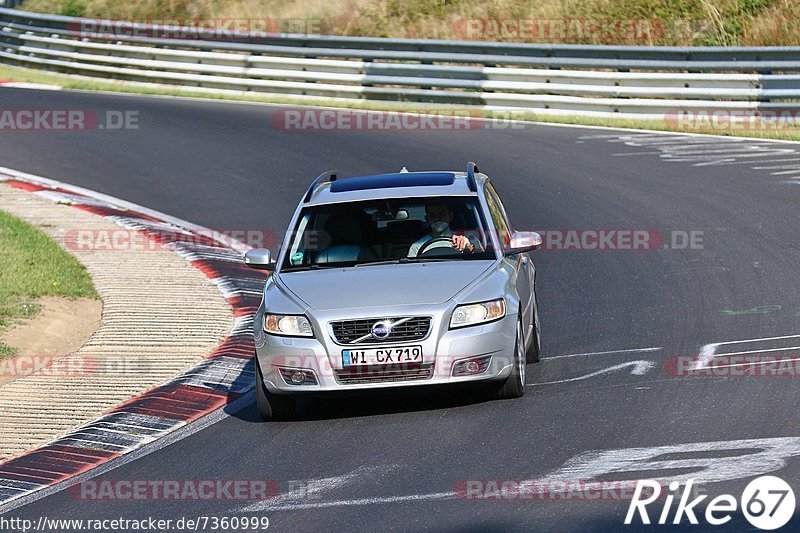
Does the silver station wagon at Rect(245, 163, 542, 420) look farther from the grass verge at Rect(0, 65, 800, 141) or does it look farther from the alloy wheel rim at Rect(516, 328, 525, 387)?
the grass verge at Rect(0, 65, 800, 141)

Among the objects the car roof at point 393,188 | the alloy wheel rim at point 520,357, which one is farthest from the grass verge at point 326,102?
the alloy wheel rim at point 520,357

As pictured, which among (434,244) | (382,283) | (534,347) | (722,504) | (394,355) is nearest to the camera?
(722,504)

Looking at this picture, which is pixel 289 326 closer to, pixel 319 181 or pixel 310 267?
pixel 310 267

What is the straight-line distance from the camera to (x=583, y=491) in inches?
283

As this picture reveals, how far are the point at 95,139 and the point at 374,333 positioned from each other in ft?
50.7

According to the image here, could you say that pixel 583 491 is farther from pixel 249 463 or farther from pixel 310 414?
pixel 310 414

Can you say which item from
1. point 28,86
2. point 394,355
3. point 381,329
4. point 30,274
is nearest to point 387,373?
point 394,355

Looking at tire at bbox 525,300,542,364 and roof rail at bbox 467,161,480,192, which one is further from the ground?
roof rail at bbox 467,161,480,192

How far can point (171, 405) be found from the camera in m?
10.1

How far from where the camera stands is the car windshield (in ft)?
33.0

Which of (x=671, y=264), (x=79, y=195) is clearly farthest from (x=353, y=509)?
(x=79, y=195)

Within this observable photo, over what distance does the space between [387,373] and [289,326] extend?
0.79 m

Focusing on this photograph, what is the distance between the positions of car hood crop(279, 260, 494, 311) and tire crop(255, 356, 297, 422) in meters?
0.66

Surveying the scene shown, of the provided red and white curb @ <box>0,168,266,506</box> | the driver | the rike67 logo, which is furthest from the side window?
the rike67 logo
